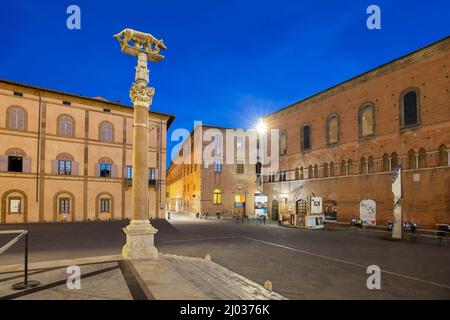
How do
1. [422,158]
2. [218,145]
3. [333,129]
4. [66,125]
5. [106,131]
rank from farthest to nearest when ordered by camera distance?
[218,145] → [106,131] → [66,125] → [333,129] → [422,158]

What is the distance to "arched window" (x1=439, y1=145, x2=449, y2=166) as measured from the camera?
20.9 metres

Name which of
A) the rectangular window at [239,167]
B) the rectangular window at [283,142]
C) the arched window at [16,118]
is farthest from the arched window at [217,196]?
the arched window at [16,118]

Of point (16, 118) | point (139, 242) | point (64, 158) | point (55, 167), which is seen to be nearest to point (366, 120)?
point (139, 242)

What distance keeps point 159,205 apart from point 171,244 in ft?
70.5

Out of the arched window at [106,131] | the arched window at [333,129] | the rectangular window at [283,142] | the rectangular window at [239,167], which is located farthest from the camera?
the rectangular window at [239,167]

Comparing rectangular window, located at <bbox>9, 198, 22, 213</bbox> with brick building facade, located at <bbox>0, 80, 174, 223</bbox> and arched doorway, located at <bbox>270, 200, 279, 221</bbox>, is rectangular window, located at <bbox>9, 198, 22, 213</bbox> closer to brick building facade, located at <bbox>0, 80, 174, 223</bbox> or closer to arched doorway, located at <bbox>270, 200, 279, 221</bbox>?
brick building facade, located at <bbox>0, 80, 174, 223</bbox>

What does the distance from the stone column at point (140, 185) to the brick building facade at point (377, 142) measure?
20.0m

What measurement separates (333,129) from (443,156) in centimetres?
1041

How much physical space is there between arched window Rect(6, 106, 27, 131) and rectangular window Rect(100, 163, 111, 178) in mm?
8139

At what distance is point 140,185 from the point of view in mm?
10289

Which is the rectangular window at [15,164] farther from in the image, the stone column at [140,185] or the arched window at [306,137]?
the arched window at [306,137]

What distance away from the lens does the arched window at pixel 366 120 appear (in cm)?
2625

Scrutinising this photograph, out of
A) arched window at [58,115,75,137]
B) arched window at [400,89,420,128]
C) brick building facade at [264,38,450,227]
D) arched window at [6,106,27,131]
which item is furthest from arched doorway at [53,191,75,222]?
arched window at [400,89,420,128]

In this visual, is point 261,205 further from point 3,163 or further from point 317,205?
point 3,163
